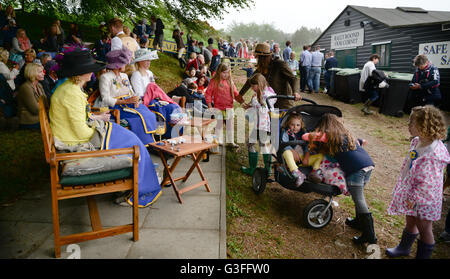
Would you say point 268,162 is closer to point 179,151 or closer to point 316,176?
point 316,176

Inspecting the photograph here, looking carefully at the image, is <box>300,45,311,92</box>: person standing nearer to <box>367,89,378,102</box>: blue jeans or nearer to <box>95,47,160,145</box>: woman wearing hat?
<box>367,89,378,102</box>: blue jeans

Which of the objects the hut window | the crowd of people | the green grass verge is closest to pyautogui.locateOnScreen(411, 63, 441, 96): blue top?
the crowd of people

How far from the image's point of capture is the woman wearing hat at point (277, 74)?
4.52 m

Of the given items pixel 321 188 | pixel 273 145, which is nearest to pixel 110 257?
pixel 321 188

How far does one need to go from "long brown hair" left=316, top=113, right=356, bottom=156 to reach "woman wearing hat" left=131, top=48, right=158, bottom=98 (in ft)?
11.1

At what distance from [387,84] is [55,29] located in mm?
11967

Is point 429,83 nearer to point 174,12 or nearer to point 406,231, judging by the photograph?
point 406,231

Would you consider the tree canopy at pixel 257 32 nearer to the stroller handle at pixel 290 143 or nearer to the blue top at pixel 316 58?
the blue top at pixel 316 58

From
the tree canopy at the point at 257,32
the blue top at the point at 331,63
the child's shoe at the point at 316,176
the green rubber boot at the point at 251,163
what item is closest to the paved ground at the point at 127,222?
the green rubber boot at the point at 251,163

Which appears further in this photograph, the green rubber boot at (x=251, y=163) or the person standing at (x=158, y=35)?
the person standing at (x=158, y=35)

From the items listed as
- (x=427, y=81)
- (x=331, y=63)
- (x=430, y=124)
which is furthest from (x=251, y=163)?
(x=331, y=63)

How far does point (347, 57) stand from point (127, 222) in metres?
18.1

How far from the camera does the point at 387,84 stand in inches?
408

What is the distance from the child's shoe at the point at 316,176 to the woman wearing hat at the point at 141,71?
11.2 feet
